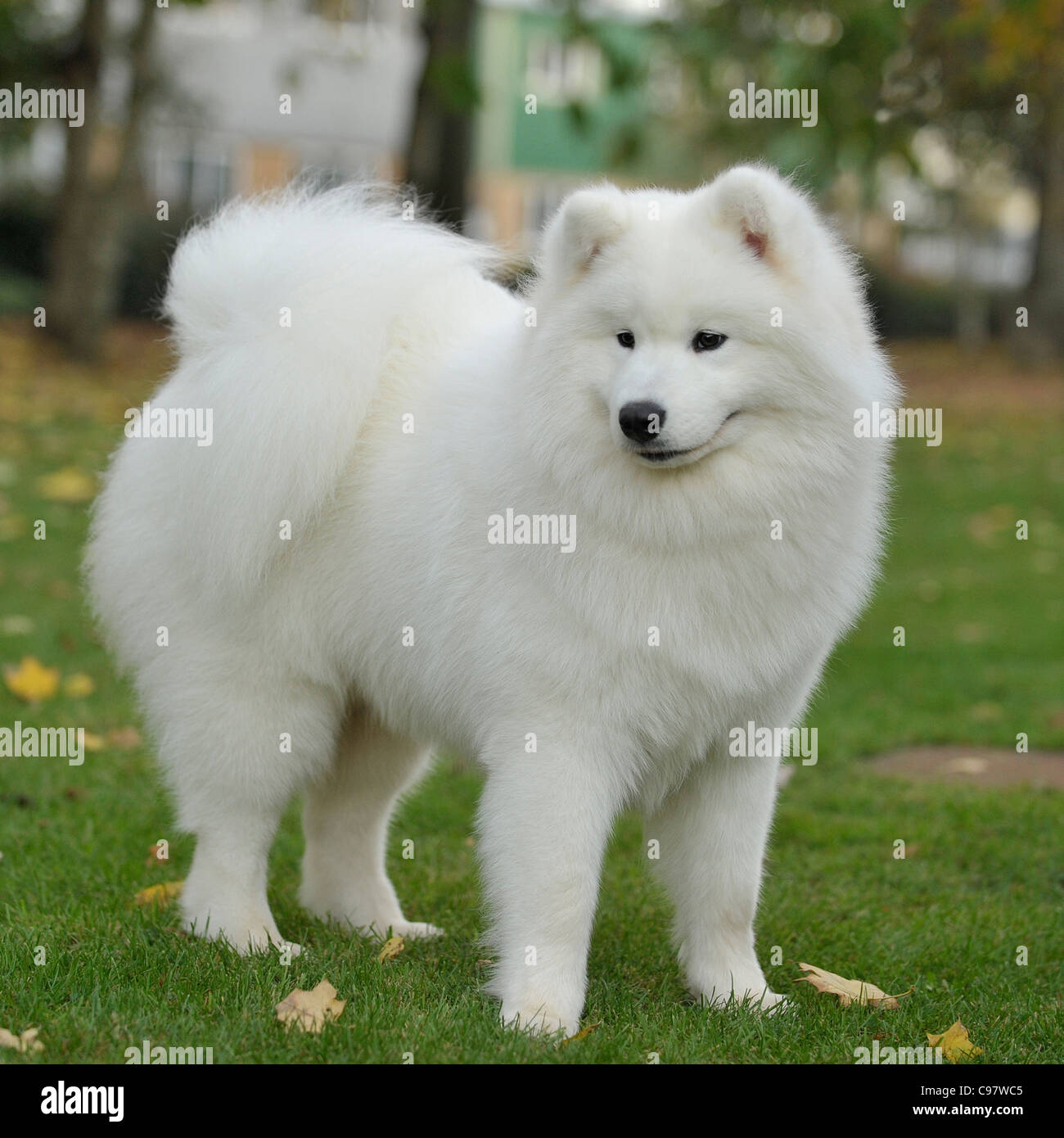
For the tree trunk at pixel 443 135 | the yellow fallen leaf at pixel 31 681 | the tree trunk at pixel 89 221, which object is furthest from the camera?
the tree trunk at pixel 89 221

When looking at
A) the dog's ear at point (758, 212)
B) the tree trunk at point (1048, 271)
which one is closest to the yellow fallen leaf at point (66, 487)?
the dog's ear at point (758, 212)

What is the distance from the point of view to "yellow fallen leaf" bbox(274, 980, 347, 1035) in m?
3.25

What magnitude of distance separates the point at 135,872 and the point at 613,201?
256 cm

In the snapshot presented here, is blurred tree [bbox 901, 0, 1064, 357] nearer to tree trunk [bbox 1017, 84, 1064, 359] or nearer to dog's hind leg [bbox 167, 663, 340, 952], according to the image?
tree trunk [bbox 1017, 84, 1064, 359]

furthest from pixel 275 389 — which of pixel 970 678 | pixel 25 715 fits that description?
pixel 970 678

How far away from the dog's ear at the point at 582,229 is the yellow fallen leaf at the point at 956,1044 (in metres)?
1.98

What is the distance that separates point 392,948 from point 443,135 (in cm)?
1022

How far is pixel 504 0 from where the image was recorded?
26953 mm

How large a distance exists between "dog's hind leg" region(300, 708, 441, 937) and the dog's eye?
5.42 feet

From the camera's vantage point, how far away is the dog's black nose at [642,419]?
3.01 m
